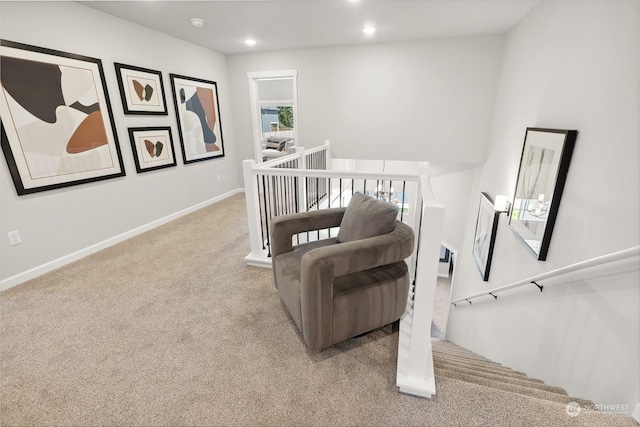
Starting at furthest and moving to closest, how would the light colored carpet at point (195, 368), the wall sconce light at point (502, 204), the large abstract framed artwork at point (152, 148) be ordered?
the large abstract framed artwork at point (152, 148)
the wall sconce light at point (502, 204)
the light colored carpet at point (195, 368)

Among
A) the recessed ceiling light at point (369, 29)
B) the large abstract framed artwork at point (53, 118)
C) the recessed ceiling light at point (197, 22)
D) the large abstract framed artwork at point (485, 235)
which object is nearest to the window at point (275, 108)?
the recessed ceiling light at point (197, 22)

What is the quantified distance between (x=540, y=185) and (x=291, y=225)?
2.05 metres

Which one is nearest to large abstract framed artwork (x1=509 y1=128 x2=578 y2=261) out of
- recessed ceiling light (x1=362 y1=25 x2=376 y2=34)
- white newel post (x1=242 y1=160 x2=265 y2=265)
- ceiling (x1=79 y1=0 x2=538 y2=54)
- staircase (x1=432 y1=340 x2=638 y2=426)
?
staircase (x1=432 y1=340 x2=638 y2=426)

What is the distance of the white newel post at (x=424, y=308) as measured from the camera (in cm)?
121

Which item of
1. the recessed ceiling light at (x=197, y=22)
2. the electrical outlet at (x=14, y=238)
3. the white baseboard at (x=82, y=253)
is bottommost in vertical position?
the white baseboard at (x=82, y=253)

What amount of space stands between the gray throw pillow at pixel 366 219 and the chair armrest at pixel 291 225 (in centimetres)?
13

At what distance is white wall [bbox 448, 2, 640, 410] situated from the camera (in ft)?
4.51

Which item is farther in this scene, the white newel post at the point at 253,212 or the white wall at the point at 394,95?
the white wall at the point at 394,95

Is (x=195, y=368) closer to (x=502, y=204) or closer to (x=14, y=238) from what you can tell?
(x=14, y=238)

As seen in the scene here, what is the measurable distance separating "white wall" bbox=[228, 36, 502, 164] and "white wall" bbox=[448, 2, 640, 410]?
3.84 feet

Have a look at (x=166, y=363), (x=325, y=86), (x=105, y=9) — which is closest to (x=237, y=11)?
(x=105, y=9)

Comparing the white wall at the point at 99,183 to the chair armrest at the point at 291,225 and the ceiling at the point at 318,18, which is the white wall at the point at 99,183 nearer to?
the ceiling at the point at 318,18

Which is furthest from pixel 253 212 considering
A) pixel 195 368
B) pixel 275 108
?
pixel 275 108

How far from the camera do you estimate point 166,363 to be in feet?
5.26
